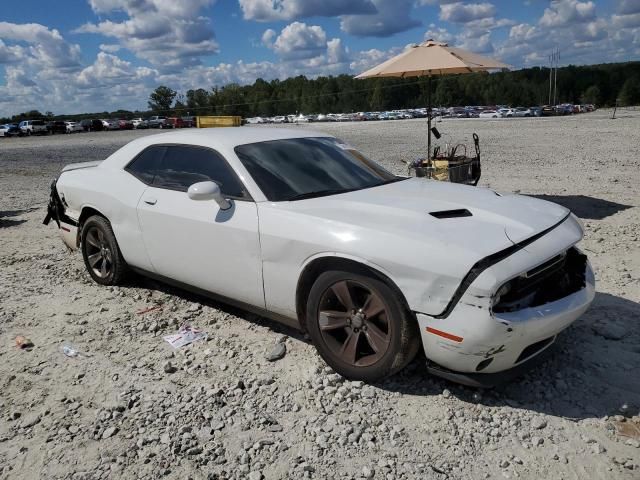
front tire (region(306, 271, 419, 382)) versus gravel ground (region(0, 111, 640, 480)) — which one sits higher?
front tire (region(306, 271, 419, 382))

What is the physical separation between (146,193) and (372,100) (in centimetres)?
11798

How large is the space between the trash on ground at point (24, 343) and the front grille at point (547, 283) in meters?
3.39

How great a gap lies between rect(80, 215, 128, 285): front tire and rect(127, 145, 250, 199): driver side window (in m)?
0.63

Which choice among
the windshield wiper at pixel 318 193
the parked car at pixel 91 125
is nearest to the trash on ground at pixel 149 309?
the windshield wiper at pixel 318 193

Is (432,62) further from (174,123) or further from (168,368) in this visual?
Result: (174,123)

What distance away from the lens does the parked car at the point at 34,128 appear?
5409 centimetres

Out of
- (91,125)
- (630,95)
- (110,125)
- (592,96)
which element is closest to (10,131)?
(91,125)

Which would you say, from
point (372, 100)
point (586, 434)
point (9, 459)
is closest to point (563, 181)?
point (586, 434)

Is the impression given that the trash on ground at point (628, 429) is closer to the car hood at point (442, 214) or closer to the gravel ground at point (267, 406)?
the gravel ground at point (267, 406)

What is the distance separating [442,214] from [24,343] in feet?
10.7

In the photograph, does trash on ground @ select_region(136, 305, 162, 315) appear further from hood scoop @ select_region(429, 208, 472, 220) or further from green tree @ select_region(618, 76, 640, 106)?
green tree @ select_region(618, 76, 640, 106)

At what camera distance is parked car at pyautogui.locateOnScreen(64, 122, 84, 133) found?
57.1 metres

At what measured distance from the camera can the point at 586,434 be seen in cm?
279

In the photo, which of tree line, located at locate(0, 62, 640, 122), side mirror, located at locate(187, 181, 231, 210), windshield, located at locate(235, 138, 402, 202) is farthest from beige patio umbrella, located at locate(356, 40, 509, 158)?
tree line, located at locate(0, 62, 640, 122)
